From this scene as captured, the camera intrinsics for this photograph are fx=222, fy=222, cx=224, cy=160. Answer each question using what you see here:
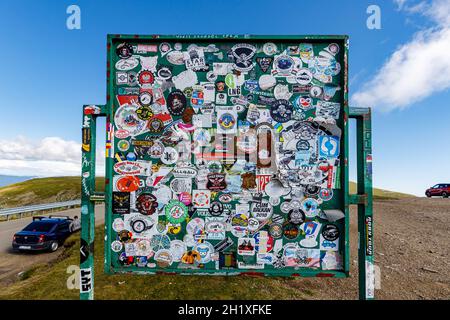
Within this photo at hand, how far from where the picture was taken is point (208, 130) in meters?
2.97

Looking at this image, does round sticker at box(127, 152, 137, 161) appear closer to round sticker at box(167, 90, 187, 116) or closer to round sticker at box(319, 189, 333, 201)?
round sticker at box(167, 90, 187, 116)

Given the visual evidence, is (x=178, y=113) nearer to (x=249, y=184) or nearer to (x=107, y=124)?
(x=107, y=124)

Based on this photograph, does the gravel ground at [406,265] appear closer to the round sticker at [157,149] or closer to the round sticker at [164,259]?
the round sticker at [164,259]

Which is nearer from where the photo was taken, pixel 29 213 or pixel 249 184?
pixel 249 184

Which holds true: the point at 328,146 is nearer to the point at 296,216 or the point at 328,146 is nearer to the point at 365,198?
the point at 365,198

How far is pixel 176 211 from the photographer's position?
9.81 ft

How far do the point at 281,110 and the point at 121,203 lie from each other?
250cm

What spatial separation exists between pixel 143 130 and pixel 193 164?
2.70 feet

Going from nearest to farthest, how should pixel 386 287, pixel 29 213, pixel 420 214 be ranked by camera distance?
pixel 386 287 → pixel 420 214 → pixel 29 213

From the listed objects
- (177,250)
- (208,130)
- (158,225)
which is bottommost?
(177,250)

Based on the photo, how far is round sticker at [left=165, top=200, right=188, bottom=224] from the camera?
9.78ft

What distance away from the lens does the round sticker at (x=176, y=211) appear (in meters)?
2.98

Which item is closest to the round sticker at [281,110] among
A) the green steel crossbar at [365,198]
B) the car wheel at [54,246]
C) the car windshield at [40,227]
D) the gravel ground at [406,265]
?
the green steel crossbar at [365,198]

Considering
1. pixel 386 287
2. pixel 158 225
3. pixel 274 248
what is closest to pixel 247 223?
pixel 274 248
